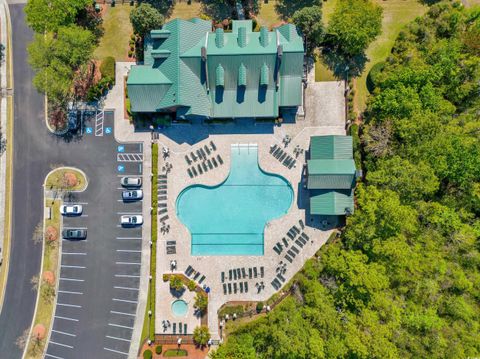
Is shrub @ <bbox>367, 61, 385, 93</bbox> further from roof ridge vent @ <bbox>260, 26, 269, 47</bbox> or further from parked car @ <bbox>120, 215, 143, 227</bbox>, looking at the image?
parked car @ <bbox>120, 215, 143, 227</bbox>

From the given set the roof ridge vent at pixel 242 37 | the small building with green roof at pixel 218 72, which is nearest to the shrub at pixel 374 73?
the small building with green roof at pixel 218 72

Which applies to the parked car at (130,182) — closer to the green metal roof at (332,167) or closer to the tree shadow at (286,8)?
the green metal roof at (332,167)

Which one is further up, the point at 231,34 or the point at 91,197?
the point at 231,34

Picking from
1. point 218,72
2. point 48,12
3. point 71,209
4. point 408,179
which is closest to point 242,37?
point 218,72

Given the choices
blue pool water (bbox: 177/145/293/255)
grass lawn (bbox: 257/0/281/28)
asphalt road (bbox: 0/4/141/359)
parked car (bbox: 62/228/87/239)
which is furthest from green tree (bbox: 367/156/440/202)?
parked car (bbox: 62/228/87/239)

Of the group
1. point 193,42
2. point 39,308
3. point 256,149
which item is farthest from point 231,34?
point 39,308

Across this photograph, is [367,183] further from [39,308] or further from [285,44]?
[39,308]
